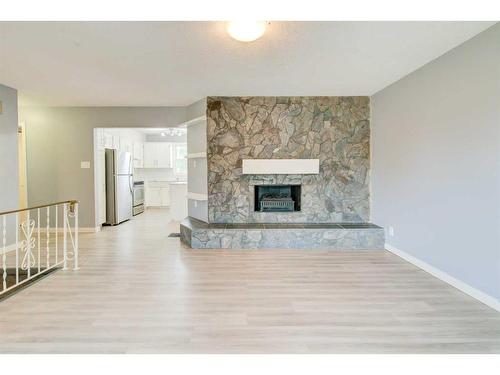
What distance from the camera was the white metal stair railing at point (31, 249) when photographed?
10.4ft

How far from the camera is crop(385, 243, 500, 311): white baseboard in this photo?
260 centimetres

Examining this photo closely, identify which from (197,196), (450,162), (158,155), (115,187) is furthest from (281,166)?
(158,155)

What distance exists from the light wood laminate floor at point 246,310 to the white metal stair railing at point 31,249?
0.85 feet

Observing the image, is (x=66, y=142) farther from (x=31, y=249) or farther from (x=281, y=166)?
(x=281, y=166)

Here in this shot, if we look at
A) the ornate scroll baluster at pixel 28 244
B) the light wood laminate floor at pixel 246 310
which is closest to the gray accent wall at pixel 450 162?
the light wood laminate floor at pixel 246 310

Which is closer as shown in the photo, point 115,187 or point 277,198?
point 277,198

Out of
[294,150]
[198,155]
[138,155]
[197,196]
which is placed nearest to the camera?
[294,150]

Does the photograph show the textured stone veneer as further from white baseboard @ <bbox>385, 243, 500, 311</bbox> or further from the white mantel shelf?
white baseboard @ <bbox>385, 243, 500, 311</bbox>

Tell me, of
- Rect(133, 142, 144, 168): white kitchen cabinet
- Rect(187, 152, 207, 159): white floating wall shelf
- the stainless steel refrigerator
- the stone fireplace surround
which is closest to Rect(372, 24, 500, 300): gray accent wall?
the stone fireplace surround

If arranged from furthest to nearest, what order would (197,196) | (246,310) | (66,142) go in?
1. (66,142)
2. (197,196)
3. (246,310)

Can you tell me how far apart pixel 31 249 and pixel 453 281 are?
5.43 metres

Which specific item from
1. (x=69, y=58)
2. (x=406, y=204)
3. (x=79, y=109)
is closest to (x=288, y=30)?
(x=69, y=58)

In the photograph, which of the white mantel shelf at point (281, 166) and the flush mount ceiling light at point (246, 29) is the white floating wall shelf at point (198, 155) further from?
the flush mount ceiling light at point (246, 29)

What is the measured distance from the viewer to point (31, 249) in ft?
15.3
